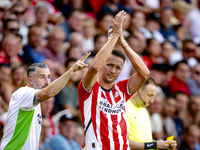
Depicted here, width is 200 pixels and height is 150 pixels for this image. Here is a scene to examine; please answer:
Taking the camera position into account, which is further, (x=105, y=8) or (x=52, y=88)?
(x=105, y=8)

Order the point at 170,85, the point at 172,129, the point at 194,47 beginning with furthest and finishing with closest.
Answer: the point at 194,47 < the point at 170,85 < the point at 172,129

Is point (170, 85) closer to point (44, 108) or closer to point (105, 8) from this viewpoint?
point (105, 8)

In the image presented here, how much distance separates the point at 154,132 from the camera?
7707 mm

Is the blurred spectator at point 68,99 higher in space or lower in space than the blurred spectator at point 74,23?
lower

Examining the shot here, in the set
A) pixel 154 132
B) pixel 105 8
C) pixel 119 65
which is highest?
pixel 105 8

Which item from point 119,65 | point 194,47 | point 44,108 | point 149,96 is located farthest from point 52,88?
point 194,47

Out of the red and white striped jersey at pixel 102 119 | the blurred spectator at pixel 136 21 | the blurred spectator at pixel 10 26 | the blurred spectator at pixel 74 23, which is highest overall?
the blurred spectator at pixel 136 21

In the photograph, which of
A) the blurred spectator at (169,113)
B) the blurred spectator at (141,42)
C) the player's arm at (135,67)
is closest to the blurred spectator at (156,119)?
the blurred spectator at (169,113)

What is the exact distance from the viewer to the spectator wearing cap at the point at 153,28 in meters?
11.0

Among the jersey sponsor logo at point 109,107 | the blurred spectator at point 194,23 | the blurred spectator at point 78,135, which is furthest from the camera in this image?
the blurred spectator at point 194,23

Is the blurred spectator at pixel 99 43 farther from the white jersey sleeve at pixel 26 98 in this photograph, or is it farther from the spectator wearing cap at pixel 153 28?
the white jersey sleeve at pixel 26 98

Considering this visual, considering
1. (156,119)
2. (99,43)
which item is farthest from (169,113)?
(99,43)

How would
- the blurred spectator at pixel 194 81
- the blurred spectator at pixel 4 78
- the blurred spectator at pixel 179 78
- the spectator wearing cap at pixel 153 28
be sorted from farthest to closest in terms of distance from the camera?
the spectator wearing cap at pixel 153 28 < the blurred spectator at pixel 194 81 < the blurred spectator at pixel 179 78 < the blurred spectator at pixel 4 78

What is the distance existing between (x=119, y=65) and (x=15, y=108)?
1.57m
